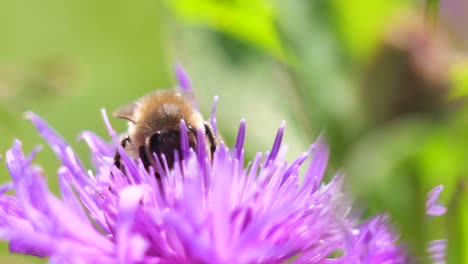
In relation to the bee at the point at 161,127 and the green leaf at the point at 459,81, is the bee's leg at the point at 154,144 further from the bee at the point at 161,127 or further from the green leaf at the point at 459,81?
the green leaf at the point at 459,81

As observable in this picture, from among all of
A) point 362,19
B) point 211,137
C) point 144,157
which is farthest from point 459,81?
point 144,157

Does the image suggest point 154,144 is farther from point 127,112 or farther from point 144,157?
point 127,112

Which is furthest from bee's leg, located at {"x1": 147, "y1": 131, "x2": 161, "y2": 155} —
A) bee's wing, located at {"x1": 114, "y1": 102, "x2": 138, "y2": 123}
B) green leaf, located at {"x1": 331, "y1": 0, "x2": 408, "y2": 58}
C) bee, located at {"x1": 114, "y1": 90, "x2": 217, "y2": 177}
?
green leaf, located at {"x1": 331, "y1": 0, "x2": 408, "y2": 58}

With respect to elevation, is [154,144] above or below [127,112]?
below

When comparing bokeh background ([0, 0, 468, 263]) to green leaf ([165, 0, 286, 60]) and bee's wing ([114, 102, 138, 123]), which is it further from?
bee's wing ([114, 102, 138, 123])

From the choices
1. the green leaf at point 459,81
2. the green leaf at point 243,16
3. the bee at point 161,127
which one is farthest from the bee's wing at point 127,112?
the green leaf at point 459,81
